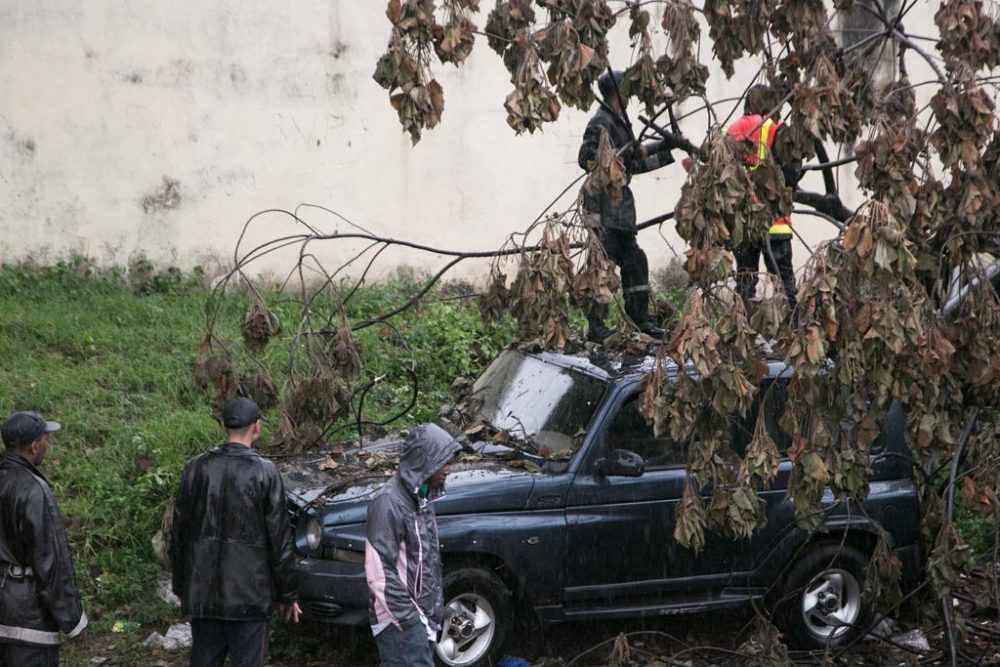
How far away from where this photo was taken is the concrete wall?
11.2m

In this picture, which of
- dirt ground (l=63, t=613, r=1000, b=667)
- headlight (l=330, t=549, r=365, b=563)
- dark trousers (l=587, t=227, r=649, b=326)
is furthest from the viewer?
dark trousers (l=587, t=227, r=649, b=326)

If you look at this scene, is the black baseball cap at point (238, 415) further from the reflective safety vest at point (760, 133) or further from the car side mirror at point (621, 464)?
the reflective safety vest at point (760, 133)

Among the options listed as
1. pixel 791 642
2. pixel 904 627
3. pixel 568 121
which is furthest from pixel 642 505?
pixel 568 121

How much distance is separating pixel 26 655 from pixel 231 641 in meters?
0.86

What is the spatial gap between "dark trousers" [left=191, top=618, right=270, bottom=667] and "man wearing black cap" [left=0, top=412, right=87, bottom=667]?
552mm

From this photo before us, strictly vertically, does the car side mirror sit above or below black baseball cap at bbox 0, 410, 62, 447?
below

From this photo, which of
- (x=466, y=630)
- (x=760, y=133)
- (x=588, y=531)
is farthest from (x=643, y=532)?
(x=760, y=133)

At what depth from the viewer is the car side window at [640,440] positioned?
6680 mm

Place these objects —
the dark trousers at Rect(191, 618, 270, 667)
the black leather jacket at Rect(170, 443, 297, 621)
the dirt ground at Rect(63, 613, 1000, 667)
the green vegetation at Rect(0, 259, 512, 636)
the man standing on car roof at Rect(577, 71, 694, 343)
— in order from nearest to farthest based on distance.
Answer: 1. the black leather jacket at Rect(170, 443, 297, 621)
2. the dark trousers at Rect(191, 618, 270, 667)
3. the dirt ground at Rect(63, 613, 1000, 667)
4. the man standing on car roof at Rect(577, 71, 694, 343)
5. the green vegetation at Rect(0, 259, 512, 636)

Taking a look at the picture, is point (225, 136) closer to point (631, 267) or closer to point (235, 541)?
point (631, 267)

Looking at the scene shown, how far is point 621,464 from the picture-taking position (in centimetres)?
643

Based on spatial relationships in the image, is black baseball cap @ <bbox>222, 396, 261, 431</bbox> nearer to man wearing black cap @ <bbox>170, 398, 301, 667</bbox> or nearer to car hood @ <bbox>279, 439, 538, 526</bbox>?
man wearing black cap @ <bbox>170, 398, 301, 667</bbox>

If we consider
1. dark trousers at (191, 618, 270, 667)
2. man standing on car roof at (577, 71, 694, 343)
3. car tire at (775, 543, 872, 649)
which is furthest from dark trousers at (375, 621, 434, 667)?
man standing on car roof at (577, 71, 694, 343)

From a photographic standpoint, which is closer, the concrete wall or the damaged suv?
the damaged suv
